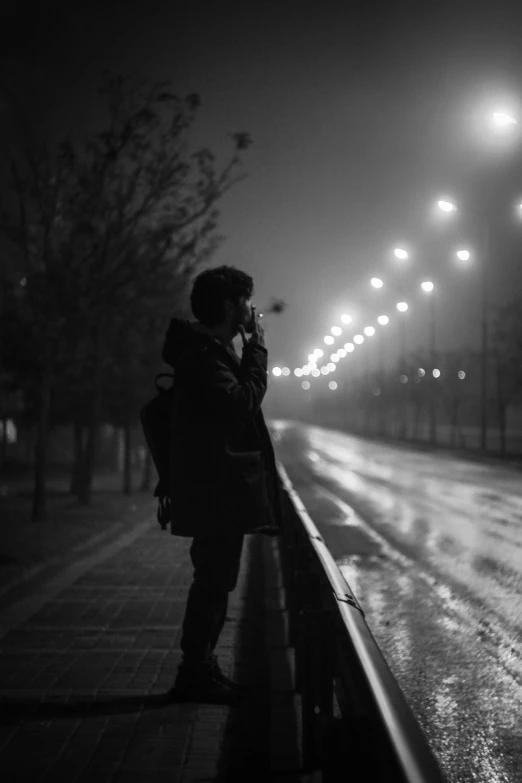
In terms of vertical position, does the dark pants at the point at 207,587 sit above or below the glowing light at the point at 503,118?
below

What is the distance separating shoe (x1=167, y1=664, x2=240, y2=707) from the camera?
496cm

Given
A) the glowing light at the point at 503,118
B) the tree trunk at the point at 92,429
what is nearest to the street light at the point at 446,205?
the glowing light at the point at 503,118

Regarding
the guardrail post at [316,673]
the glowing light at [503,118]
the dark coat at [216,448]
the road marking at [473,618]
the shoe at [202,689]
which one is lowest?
the road marking at [473,618]

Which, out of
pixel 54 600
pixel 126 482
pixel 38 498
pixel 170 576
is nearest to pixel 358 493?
pixel 126 482

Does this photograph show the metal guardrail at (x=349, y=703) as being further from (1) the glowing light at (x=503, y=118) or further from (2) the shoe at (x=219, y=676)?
(1) the glowing light at (x=503, y=118)

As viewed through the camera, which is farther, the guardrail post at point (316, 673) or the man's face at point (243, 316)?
the man's face at point (243, 316)

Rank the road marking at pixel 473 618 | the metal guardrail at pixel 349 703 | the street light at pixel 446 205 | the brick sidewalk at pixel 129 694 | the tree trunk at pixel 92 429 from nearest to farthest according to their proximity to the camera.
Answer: the metal guardrail at pixel 349 703 < the brick sidewalk at pixel 129 694 < the road marking at pixel 473 618 < the tree trunk at pixel 92 429 < the street light at pixel 446 205

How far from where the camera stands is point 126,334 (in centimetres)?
2269

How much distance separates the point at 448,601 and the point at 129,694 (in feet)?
15.7

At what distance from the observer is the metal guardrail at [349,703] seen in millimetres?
2527

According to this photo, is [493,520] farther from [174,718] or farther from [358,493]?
[174,718]

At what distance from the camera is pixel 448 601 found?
9477 mm

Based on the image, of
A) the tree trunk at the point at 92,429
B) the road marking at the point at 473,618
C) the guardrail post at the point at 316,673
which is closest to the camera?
the guardrail post at the point at 316,673

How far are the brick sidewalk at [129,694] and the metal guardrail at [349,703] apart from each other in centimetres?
44
